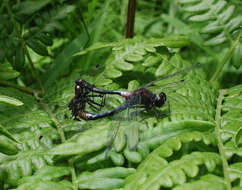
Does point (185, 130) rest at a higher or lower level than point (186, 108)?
lower

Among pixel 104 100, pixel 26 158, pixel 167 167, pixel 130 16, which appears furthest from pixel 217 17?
pixel 26 158

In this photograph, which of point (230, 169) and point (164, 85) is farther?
point (164, 85)

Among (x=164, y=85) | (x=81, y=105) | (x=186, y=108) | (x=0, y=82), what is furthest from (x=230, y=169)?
(x=0, y=82)

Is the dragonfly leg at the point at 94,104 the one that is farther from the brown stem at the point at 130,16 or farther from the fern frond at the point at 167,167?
the brown stem at the point at 130,16

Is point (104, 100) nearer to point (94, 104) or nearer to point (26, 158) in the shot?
point (94, 104)

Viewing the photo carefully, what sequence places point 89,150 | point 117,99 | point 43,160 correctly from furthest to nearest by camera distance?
point 117,99, point 43,160, point 89,150

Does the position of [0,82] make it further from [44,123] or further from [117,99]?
[117,99]

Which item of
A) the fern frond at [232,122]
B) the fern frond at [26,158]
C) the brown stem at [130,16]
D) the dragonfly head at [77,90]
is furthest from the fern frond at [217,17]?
the fern frond at [26,158]

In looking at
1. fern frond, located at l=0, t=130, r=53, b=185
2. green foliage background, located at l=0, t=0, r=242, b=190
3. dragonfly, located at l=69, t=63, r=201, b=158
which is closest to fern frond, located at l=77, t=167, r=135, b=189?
green foliage background, located at l=0, t=0, r=242, b=190

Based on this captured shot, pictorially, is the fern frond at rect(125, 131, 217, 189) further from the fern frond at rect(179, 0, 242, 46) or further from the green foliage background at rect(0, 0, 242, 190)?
the fern frond at rect(179, 0, 242, 46)
